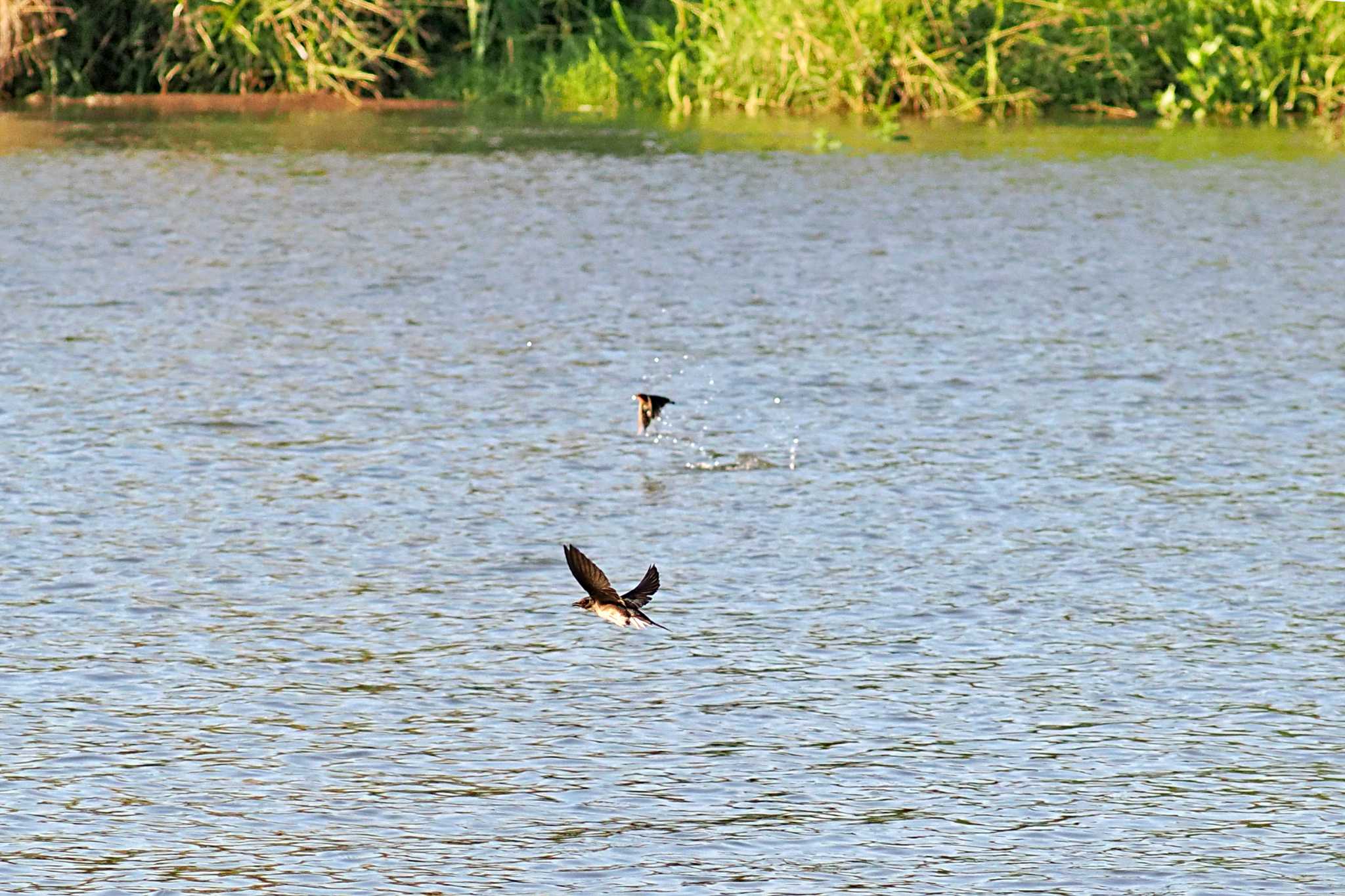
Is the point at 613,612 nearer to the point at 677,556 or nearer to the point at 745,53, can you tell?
the point at 677,556

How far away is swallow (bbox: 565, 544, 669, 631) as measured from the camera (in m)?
5.13

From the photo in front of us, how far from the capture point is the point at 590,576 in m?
5.16

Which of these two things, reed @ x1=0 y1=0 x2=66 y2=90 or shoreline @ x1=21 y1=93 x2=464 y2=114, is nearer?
reed @ x1=0 y1=0 x2=66 y2=90

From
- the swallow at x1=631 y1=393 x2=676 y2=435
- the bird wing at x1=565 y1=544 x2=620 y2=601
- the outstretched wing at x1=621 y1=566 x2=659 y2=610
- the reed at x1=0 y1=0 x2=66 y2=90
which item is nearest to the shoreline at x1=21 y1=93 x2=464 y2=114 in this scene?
the reed at x1=0 y1=0 x2=66 y2=90

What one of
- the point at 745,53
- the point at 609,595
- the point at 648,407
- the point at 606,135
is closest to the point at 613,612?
the point at 609,595

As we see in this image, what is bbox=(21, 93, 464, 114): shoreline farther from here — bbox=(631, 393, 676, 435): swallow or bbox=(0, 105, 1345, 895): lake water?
bbox=(631, 393, 676, 435): swallow

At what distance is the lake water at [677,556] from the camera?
4324 millimetres

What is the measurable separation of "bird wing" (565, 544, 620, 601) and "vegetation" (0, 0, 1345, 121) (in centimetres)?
1445

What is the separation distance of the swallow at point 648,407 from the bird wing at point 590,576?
7.04 ft

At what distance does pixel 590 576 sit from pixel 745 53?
50.3 feet

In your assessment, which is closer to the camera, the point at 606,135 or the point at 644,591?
the point at 644,591

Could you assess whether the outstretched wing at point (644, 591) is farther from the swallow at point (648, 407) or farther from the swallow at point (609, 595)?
the swallow at point (648, 407)

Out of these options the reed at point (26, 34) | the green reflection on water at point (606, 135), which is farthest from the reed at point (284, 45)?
the reed at point (26, 34)

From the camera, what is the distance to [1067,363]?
29.6ft
